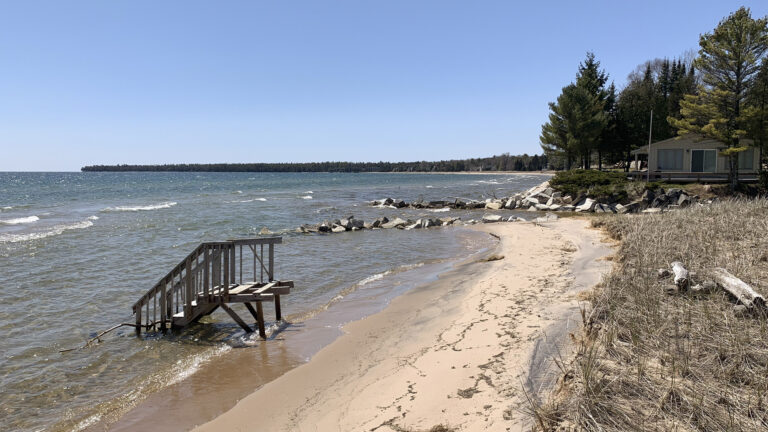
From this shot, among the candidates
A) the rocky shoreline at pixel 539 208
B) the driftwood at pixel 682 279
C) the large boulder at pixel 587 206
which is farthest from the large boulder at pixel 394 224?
the driftwood at pixel 682 279

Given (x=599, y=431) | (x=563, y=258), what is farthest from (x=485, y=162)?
(x=599, y=431)

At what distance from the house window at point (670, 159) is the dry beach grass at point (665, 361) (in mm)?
33108

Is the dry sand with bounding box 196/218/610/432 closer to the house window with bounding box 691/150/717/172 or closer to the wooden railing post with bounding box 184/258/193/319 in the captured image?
the wooden railing post with bounding box 184/258/193/319

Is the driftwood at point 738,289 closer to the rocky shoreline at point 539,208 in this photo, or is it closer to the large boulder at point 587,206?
the rocky shoreline at point 539,208

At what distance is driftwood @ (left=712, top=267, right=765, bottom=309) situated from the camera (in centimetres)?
667

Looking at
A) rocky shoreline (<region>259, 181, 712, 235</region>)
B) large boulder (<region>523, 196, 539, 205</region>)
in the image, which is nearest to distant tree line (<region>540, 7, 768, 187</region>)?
rocky shoreline (<region>259, 181, 712, 235</region>)

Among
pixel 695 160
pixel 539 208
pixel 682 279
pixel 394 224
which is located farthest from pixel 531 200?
pixel 682 279

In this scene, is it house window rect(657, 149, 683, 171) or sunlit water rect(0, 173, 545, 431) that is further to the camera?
house window rect(657, 149, 683, 171)

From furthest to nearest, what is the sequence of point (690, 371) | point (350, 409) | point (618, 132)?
point (618, 132) < point (350, 409) < point (690, 371)

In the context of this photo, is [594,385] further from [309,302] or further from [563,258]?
[563,258]

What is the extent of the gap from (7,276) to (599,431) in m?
18.7

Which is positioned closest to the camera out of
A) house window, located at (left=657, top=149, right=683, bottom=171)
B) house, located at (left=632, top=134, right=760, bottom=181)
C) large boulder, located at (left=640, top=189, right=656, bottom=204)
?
large boulder, located at (left=640, top=189, right=656, bottom=204)

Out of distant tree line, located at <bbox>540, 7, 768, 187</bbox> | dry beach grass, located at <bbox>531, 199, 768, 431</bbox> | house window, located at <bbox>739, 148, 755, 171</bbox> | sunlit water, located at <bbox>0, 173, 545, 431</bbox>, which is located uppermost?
distant tree line, located at <bbox>540, 7, 768, 187</bbox>

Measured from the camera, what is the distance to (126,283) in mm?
14750
